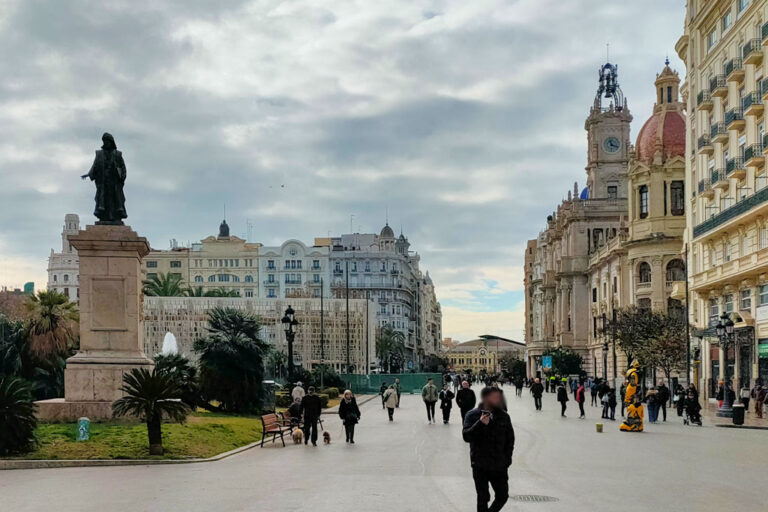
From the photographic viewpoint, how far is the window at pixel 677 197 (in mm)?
70688

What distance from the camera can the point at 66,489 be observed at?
13016 mm

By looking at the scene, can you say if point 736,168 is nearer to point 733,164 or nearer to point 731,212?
point 733,164

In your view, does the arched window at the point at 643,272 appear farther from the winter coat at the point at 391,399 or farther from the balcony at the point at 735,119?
the winter coat at the point at 391,399

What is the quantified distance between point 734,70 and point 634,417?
22283 mm

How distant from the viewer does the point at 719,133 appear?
44.8 metres

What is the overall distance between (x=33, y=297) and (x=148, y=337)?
179ft

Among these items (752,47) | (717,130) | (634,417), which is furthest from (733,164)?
(634,417)

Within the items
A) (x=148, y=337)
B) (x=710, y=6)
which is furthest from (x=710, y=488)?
(x=148, y=337)

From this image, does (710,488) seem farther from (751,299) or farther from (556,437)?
(751,299)

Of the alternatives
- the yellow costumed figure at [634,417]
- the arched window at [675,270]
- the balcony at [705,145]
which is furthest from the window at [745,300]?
the arched window at [675,270]

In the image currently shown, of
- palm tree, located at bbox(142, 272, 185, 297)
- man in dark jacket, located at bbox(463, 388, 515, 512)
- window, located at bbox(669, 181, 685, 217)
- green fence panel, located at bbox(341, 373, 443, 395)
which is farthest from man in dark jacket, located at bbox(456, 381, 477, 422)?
palm tree, located at bbox(142, 272, 185, 297)

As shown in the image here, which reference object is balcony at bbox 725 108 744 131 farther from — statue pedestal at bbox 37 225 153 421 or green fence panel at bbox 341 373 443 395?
green fence panel at bbox 341 373 443 395

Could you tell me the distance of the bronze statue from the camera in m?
21.9

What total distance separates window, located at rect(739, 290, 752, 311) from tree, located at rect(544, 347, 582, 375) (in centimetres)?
4885
